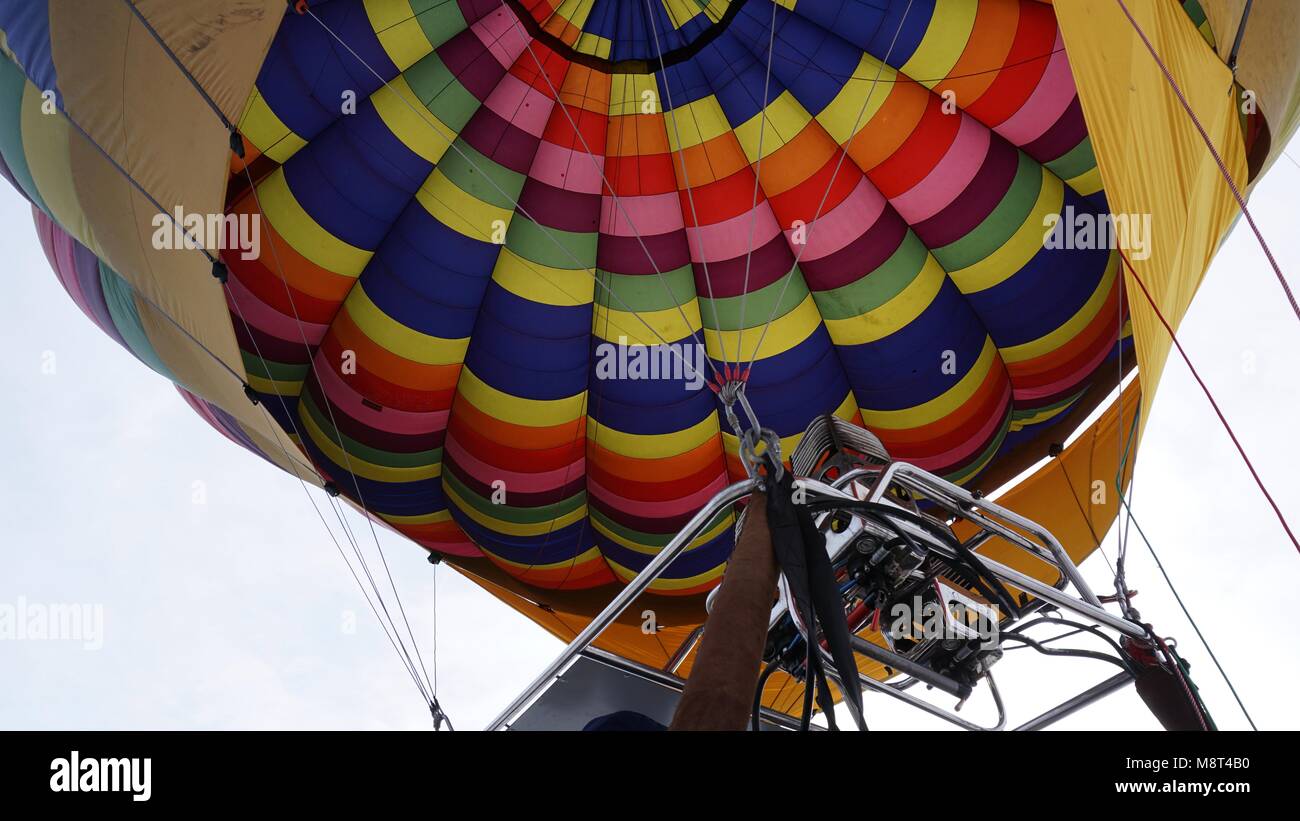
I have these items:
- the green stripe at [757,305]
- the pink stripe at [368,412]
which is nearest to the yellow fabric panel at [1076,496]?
the green stripe at [757,305]

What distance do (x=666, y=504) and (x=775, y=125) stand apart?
238 centimetres

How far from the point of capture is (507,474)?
19.9 ft

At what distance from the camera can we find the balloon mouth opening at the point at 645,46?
5297 millimetres

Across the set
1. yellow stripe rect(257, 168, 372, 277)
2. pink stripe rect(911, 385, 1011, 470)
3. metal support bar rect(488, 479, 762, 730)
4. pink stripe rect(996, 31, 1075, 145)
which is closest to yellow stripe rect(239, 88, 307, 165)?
yellow stripe rect(257, 168, 372, 277)

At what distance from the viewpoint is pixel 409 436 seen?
235 inches

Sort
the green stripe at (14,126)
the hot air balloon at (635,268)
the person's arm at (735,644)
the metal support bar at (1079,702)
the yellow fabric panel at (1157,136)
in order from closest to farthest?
the person's arm at (735,644), the metal support bar at (1079,702), the yellow fabric panel at (1157,136), the green stripe at (14,126), the hot air balloon at (635,268)

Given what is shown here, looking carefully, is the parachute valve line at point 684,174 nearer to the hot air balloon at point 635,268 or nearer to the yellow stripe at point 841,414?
the hot air balloon at point 635,268

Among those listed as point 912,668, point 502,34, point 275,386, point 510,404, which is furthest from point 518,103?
point 912,668

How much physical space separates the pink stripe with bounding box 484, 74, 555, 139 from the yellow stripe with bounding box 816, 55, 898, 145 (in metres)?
1.57

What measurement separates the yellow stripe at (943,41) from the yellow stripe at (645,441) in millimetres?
2410

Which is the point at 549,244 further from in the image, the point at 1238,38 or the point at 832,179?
the point at 1238,38
